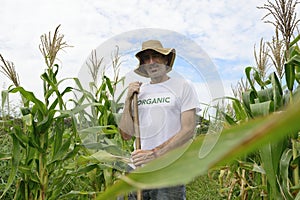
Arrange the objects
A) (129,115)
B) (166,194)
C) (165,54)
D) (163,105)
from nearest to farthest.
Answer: (165,54) → (163,105) → (129,115) → (166,194)

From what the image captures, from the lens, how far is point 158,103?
4.15ft

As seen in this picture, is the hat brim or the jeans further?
the jeans

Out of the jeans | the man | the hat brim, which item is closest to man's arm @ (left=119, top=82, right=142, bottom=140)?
the man

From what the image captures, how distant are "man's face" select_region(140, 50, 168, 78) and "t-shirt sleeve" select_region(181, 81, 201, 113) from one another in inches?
3.1

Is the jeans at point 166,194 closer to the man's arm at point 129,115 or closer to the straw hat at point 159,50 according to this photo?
the man's arm at point 129,115

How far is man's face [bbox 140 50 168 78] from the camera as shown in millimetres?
1038

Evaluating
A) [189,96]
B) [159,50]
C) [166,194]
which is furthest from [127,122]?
[166,194]

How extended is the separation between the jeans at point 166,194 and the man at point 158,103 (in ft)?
1.93

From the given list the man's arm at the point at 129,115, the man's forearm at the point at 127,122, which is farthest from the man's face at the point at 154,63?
the man's forearm at the point at 127,122

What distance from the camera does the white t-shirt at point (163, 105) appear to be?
3.78 ft

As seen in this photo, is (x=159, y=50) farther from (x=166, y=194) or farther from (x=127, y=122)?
(x=166, y=194)

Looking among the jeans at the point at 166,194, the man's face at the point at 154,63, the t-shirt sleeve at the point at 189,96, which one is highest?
the man's face at the point at 154,63

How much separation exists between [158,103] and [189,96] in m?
0.10

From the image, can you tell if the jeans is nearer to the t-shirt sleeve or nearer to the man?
the man
